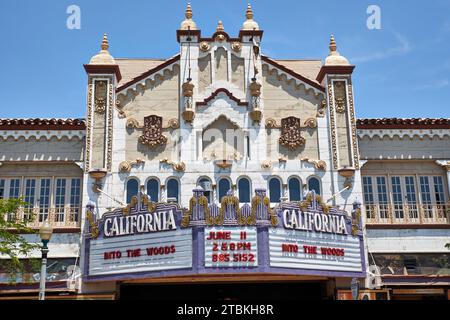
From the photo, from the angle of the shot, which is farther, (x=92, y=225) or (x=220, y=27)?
(x=220, y=27)

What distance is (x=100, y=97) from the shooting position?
2497 cm

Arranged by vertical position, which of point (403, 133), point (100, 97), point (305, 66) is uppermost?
point (305, 66)

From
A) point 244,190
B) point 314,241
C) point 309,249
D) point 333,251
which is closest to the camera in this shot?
point 309,249

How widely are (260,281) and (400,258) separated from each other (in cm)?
641

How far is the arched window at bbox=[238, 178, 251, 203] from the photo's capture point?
24.1 metres

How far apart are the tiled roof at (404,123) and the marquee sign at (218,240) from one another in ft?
17.8

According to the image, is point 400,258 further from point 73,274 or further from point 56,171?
point 56,171

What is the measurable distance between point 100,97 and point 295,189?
9.94m

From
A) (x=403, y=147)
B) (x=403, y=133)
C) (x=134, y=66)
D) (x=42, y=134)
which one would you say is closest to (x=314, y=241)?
(x=403, y=147)

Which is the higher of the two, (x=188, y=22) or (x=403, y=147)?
(x=188, y=22)

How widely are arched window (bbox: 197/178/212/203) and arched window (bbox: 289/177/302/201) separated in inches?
144

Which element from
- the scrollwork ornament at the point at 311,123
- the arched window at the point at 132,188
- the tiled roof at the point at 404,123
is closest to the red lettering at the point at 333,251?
the scrollwork ornament at the point at 311,123

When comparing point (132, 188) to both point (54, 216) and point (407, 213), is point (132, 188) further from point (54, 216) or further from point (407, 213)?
point (407, 213)

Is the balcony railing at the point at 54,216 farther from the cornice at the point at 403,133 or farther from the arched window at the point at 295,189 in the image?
the cornice at the point at 403,133
